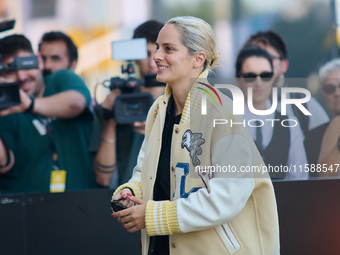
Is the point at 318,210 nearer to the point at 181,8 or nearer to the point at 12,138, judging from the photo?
the point at 181,8

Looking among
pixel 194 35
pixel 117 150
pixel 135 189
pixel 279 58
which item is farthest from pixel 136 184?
pixel 279 58

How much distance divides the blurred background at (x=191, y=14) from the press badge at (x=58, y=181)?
2.19 ft

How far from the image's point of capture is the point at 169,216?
5.35 feet

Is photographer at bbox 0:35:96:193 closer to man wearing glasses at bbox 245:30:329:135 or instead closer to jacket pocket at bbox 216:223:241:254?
man wearing glasses at bbox 245:30:329:135

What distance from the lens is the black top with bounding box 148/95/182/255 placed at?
1.79 meters

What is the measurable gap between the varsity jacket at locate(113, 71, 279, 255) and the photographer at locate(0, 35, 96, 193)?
1.90 meters

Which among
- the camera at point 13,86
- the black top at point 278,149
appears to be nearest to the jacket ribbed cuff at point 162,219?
the black top at point 278,149

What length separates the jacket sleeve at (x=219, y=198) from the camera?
1562 mm

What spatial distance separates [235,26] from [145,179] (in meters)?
2.21

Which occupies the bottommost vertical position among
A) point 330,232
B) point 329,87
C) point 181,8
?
point 330,232

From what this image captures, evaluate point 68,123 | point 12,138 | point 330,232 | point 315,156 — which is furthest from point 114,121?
point 330,232

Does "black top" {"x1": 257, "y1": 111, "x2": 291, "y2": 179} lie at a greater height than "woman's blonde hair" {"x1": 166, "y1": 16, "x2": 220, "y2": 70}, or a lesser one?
lesser

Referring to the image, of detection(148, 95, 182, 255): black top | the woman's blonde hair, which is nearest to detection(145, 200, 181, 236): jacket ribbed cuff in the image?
detection(148, 95, 182, 255): black top

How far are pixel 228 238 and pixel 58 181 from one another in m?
2.03
